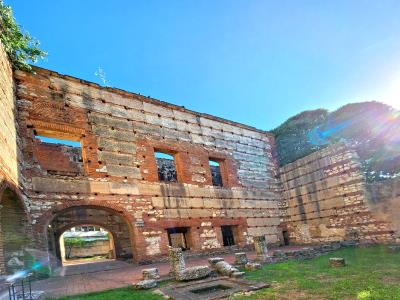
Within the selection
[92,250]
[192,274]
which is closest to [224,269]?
[192,274]

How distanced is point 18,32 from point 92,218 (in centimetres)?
1009

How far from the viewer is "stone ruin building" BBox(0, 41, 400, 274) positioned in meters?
10.0

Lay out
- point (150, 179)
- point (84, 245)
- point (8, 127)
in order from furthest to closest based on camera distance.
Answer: point (84, 245) < point (150, 179) < point (8, 127)

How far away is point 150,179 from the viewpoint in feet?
43.0

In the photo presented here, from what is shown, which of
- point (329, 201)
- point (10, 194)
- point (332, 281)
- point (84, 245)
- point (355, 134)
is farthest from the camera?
point (84, 245)

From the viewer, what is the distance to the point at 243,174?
17.0 meters

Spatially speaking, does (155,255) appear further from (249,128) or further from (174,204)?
(249,128)

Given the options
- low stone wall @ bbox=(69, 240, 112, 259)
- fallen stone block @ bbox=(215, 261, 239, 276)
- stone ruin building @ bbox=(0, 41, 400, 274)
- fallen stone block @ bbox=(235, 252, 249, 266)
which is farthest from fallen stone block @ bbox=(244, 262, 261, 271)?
low stone wall @ bbox=(69, 240, 112, 259)

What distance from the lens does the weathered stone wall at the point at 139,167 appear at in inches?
427

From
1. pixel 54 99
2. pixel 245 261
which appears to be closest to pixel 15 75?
pixel 54 99

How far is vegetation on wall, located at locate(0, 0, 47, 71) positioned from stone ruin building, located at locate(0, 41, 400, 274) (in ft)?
1.40

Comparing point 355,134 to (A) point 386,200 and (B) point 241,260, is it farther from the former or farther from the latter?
(B) point 241,260

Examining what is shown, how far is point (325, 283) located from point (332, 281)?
25cm

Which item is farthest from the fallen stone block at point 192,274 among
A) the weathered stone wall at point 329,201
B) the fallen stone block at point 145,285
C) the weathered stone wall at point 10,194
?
the weathered stone wall at point 329,201
